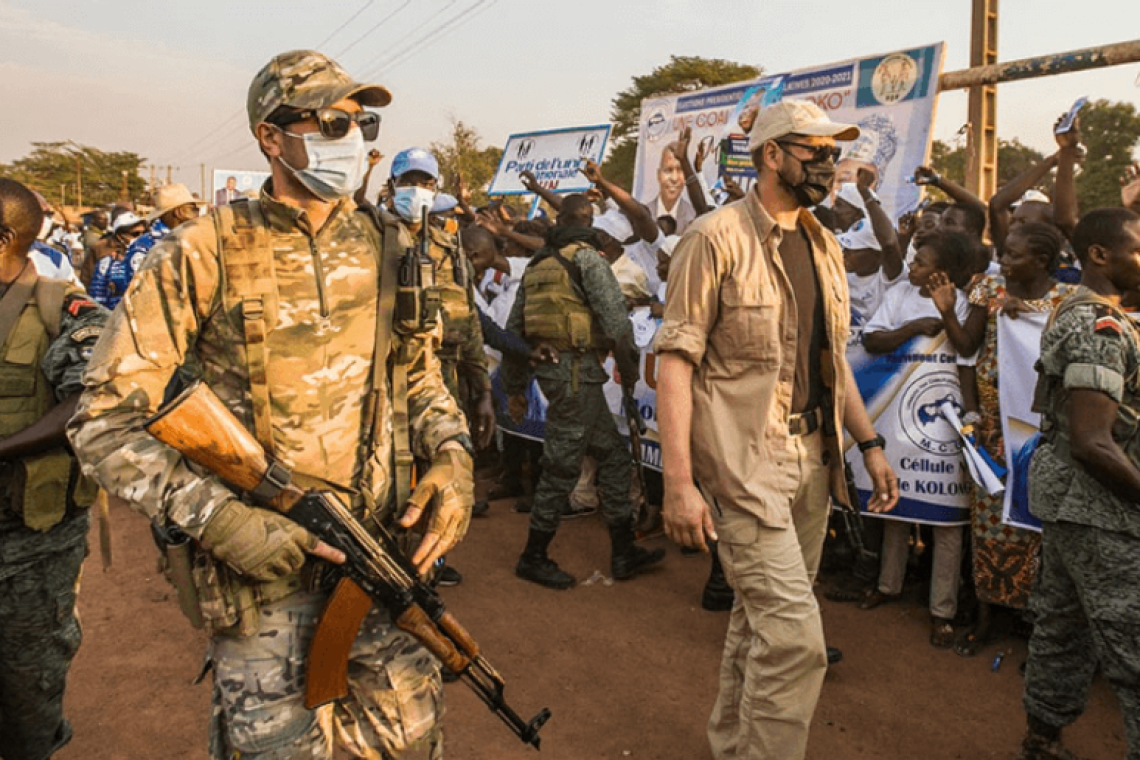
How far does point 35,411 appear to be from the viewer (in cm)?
285

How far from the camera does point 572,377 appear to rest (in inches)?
208

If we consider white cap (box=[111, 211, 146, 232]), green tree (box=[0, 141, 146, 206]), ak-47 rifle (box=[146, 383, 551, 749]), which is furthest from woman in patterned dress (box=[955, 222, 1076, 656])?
green tree (box=[0, 141, 146, 206])

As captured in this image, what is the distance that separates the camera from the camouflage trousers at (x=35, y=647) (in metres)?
2.87

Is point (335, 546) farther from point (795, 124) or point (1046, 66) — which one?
point (1046, 66)

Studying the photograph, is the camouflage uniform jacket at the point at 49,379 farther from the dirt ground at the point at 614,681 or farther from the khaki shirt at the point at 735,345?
the khaki shirt at the point at 735,345

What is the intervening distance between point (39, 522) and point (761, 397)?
7.94ft

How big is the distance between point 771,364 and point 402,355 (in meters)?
1.23

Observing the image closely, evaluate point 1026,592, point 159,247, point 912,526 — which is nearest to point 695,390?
point 159,247

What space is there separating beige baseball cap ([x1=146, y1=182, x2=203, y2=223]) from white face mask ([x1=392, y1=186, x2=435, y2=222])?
312cm

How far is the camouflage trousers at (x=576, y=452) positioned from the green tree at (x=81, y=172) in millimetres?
51520

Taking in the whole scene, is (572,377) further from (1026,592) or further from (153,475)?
(153,475)

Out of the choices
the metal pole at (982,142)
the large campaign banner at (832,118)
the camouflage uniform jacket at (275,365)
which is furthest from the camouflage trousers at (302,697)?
the metal pole at (982,142)

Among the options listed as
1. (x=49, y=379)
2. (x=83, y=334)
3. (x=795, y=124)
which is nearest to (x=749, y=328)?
(x=795, y=124)

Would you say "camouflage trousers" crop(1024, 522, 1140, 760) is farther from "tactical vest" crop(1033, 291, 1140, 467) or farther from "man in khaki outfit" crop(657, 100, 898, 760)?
"man in khaki outfit" crop(657, 100, 898, 760)
